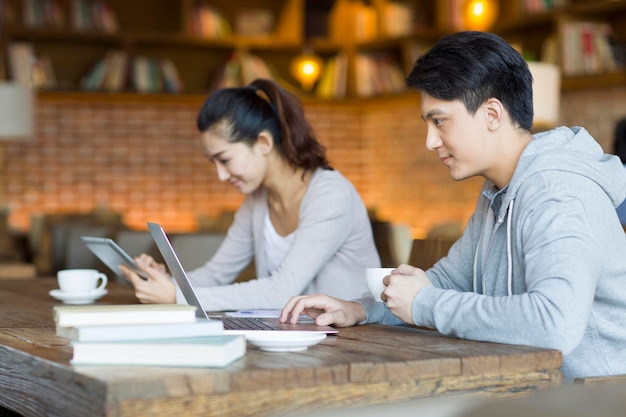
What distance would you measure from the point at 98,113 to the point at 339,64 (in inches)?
78.5

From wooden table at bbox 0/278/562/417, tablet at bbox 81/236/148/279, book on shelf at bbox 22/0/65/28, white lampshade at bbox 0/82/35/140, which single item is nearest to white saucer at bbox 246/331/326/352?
wooden table at bbox 0/278/562/417

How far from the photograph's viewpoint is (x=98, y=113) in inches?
309

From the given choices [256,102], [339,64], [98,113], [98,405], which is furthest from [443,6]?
[98,405]

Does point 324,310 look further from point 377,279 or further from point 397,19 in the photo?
point 397,19

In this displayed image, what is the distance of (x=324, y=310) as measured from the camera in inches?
74.3

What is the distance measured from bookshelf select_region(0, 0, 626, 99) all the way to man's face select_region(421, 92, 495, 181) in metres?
5.45

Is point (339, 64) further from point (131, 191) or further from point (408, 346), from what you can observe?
point (408, 346)

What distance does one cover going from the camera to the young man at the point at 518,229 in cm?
155

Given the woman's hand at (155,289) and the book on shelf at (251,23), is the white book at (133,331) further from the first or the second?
the book on shelf at (251,23)

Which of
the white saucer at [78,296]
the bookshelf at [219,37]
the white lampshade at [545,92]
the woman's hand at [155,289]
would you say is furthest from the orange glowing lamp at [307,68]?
the woman's hand at [155,289]

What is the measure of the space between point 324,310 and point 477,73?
0.52m

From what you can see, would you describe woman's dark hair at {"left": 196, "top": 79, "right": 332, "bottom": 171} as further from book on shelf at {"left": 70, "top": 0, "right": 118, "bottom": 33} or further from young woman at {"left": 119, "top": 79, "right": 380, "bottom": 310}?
book on shelf at {"left": 70, "top": 0, "right": 118, "bottom": 33}

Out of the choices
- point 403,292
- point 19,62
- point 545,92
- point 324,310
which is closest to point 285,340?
point 403,292

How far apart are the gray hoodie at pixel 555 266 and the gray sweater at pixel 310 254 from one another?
0.66 m
